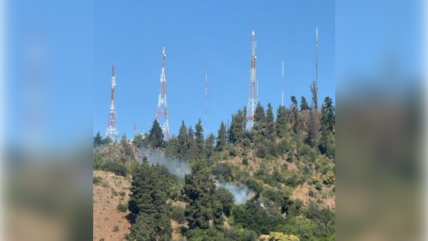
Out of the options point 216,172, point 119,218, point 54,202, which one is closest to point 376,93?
point 54,202

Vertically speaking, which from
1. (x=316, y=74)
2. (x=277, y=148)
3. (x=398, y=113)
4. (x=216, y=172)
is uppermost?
(x=316, y=74)

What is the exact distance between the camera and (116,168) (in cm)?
1809

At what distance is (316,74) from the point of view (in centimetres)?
2270

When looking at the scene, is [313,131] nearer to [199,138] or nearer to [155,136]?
[199,138]

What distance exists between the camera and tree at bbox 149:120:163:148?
72.3ft

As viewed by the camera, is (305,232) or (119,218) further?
(119,218)

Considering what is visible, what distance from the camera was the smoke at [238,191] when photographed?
56.3ft

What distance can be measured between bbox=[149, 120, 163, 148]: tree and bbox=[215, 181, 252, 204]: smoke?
511 centimetres

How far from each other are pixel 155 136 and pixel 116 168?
426 cm

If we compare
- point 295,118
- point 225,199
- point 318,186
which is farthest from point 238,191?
point 295,118

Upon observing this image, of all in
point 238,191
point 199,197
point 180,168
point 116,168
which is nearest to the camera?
point 199,197

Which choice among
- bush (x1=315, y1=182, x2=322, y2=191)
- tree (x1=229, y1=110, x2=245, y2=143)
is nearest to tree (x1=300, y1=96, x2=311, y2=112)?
tree (x1=229, y1=110, x2=245, y2=143)

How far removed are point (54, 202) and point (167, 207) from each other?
1393cm

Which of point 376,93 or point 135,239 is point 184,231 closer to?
point 135,239
